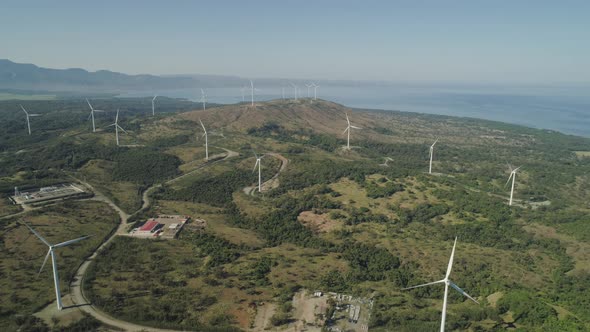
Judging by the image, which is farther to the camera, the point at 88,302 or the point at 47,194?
the point at 47,194

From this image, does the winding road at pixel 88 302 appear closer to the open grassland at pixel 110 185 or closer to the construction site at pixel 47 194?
the open grassland at pixel 110 185

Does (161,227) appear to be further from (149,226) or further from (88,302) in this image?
(88,302)

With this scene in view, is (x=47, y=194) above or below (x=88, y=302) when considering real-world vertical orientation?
above

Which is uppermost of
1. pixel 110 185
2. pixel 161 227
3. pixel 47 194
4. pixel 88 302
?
pixel 47 194

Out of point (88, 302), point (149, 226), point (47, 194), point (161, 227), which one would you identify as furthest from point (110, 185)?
point (88, 302)

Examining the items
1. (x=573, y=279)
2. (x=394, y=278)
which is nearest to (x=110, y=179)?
(x=394, y=278)

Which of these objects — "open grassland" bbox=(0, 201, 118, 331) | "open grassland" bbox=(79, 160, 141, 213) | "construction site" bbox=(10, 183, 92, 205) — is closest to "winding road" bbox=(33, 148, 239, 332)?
"open grassland" bbox=(0, 201, 118, 331)

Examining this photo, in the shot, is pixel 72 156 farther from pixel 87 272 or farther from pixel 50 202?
pixel 87 272
